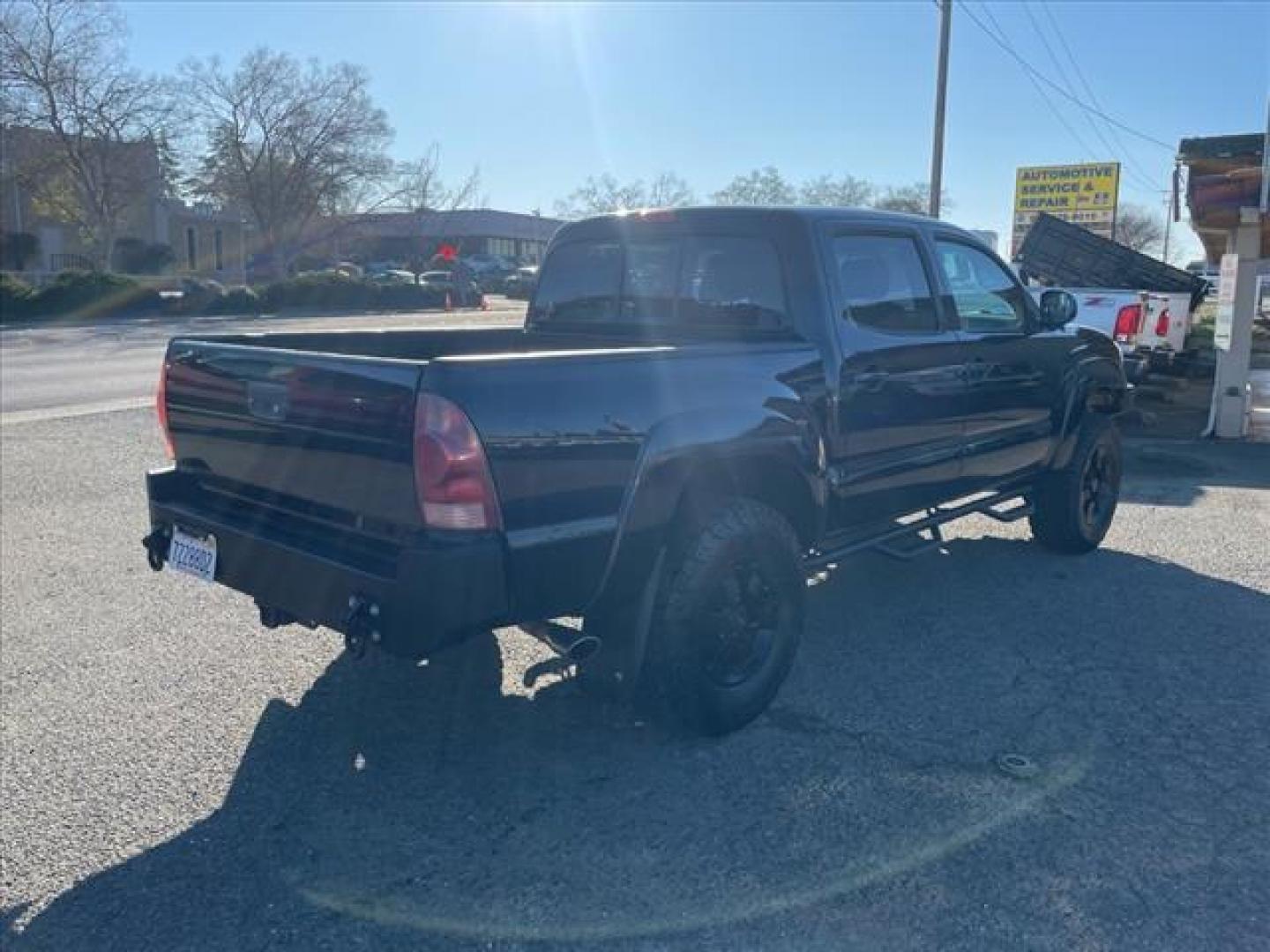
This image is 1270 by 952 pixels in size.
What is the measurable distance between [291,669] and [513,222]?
8938 centimetres

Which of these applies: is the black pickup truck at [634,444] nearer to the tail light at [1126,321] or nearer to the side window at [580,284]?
the side window at [580,284]

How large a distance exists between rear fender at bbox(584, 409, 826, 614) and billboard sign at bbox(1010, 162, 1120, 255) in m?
38.0

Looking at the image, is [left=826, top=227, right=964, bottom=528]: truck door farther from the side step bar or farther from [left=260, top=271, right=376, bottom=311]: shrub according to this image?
[left=260, top=271, right=376, bottom=311]: shrub

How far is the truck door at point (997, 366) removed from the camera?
514 centimetres

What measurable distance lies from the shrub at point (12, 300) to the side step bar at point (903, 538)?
110 feet

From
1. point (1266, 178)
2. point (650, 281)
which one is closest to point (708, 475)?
point (650, 281)

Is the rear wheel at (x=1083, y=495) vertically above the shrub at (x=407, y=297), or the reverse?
the shrub at (x=407, y=297)

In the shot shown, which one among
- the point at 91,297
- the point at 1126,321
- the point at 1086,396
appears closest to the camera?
the point at 1086,396

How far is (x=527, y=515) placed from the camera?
308 centimetres

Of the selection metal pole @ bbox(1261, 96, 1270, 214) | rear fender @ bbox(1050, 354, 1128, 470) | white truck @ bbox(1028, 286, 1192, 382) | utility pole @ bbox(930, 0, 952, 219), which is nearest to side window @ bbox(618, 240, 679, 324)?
rear fender @ bbox(1050, 354, 1128, 470)

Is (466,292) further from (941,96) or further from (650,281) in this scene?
(650,281)

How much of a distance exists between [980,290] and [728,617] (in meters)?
2.58

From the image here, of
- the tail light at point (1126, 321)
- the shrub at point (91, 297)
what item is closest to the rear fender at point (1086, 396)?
the tail light at point (1126, 321)

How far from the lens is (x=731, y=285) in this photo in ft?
14.5
